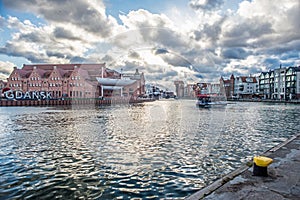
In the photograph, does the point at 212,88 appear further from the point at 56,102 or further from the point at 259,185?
the point at 259,185

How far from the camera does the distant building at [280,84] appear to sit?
102 meters

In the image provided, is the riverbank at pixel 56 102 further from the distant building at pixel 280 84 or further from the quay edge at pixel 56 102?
the distant building at pixel 280 84

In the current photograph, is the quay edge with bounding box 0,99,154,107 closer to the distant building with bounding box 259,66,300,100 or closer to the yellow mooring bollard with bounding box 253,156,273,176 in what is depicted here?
the yellow mooring bollard with bounding box 253,156,273,176

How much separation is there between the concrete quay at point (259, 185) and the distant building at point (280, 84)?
112 m

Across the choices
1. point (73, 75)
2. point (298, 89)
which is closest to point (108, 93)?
point (73, 75)

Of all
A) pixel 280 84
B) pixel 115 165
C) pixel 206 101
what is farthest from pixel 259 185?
pixel 280 84

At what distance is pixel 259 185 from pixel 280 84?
415 ft

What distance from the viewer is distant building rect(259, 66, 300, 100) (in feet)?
335

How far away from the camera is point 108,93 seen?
9769cm

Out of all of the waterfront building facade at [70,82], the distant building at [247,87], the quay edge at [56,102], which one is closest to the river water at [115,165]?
the quay edge at [56,102]

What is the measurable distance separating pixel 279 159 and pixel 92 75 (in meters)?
88.2

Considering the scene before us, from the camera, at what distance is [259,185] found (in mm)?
5770

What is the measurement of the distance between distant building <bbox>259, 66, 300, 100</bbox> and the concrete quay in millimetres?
112033

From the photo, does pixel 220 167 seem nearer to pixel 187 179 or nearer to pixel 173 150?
pixel 187 179
